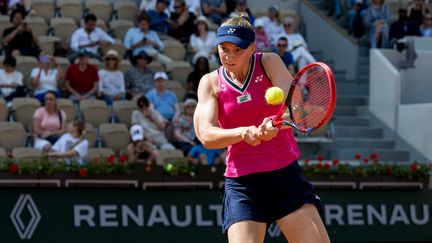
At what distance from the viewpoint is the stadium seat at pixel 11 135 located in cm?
1433

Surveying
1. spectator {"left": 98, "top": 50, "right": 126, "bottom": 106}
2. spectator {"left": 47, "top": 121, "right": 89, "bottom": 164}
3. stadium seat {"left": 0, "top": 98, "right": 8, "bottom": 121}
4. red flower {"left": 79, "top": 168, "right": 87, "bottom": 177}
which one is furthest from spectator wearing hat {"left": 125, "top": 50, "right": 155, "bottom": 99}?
red flower {"left": 79, "top": 168, "right": 87, "bottom": 177}

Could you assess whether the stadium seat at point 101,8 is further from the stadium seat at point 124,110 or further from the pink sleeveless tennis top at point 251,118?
the pink sleeveless tennis top at point 251,118

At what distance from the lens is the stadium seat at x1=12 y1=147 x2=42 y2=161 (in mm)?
13781


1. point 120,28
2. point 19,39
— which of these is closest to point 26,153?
point 19,39

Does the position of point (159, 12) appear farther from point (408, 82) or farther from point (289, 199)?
point (289, 199)

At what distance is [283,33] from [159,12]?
2.26 meters

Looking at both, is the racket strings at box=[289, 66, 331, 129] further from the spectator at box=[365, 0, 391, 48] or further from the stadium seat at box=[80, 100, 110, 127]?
the spectator at box=[365, 0, 391, 48]

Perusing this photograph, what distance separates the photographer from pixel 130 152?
47.8ft

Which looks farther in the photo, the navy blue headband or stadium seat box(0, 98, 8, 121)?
stadium seat box(0, 98, 8, 121)

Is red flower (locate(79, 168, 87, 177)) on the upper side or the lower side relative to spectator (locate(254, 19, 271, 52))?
lower

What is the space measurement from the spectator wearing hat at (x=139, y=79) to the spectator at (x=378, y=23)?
195 inches

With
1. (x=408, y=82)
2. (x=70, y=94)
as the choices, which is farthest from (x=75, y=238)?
(x=408, y=82)

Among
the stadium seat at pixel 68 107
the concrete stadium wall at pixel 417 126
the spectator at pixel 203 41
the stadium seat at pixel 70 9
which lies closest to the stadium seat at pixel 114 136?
the stadium seat at pixel 68 107

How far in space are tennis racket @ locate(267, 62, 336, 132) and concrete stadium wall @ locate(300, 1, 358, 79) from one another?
12.6 meters
